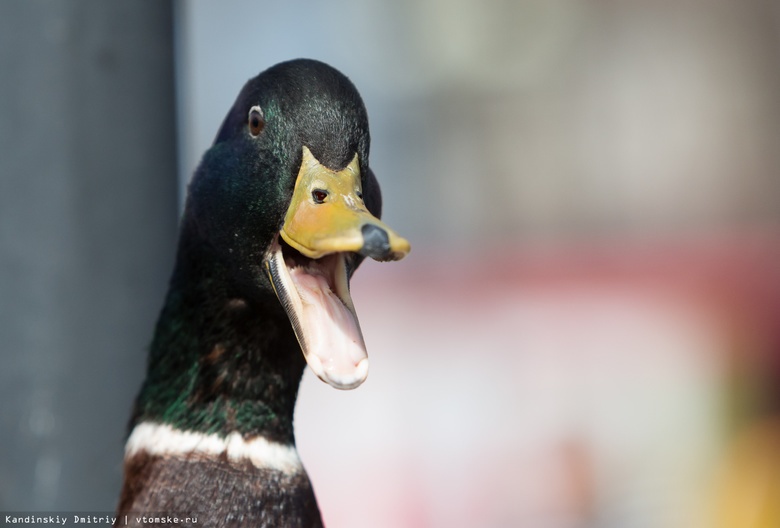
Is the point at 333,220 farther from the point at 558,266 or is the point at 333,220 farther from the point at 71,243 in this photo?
the point at 558,266

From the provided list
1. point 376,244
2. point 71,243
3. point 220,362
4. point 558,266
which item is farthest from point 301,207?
point 558,266

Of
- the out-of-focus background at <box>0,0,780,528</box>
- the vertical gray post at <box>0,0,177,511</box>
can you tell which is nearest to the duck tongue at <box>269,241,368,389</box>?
the vertical gray post at <box>0,0,177,511</box>

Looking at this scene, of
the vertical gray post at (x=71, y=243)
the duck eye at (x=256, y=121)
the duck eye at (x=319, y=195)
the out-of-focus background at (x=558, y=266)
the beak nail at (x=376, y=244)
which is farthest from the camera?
the out-of-focus background at (x=558, y=266)

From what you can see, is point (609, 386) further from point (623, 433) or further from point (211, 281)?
point (211, 281)

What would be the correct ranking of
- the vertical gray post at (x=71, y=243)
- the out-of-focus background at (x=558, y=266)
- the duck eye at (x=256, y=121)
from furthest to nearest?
the out-of-focus background at (x=558, y=266)
the vertical gray post at (x=71, y=243)
the duck eye at (x=256, y=121)

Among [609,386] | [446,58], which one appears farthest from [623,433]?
[446,58]

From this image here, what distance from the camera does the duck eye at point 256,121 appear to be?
3.30ft

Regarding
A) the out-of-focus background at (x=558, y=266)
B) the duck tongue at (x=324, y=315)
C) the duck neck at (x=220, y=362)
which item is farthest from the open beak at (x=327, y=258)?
the out-of-focus background at (x=558, y=266)

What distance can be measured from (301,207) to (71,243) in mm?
600

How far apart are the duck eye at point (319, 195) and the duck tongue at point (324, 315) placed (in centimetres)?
6

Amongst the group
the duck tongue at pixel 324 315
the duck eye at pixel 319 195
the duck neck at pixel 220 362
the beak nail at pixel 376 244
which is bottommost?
the duck neck at pixel 220 362

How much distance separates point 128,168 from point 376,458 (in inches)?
50.1

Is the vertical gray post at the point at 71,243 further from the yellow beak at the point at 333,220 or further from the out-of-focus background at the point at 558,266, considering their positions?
the out-of-focus background at the point at 558,266

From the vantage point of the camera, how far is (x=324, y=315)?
2.85 ft
